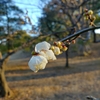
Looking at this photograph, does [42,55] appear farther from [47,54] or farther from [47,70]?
[47,70]

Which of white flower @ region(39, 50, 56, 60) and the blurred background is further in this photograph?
the blurred background

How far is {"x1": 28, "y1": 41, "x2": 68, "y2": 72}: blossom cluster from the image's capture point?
93 cm

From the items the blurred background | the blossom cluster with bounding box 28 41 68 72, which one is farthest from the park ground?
→ the blossom cluster with bounding box 28 41 68 72

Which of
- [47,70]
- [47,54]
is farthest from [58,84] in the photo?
[47,54]

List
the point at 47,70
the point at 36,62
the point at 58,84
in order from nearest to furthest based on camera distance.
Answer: the point at 36,62
the point at 58,84
the point at 47,70

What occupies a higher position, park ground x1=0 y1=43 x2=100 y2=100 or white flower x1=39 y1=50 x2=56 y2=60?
white flower x1=39 y1=50 x2=56 y2=60

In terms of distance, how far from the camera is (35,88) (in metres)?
6.00

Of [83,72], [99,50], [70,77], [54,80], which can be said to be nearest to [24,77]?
[54,80]

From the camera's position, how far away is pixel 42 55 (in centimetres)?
97

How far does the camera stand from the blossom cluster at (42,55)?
0.93m

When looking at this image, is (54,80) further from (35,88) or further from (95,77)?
(95,77)

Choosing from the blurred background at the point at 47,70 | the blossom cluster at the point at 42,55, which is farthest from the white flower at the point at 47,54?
the blurred background at the point at 47,70

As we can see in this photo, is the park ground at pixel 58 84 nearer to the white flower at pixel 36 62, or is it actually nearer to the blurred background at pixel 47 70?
the blurred background at pixel 47 70

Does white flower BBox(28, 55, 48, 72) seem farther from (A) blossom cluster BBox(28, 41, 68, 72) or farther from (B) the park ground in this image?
(B) the park ground
